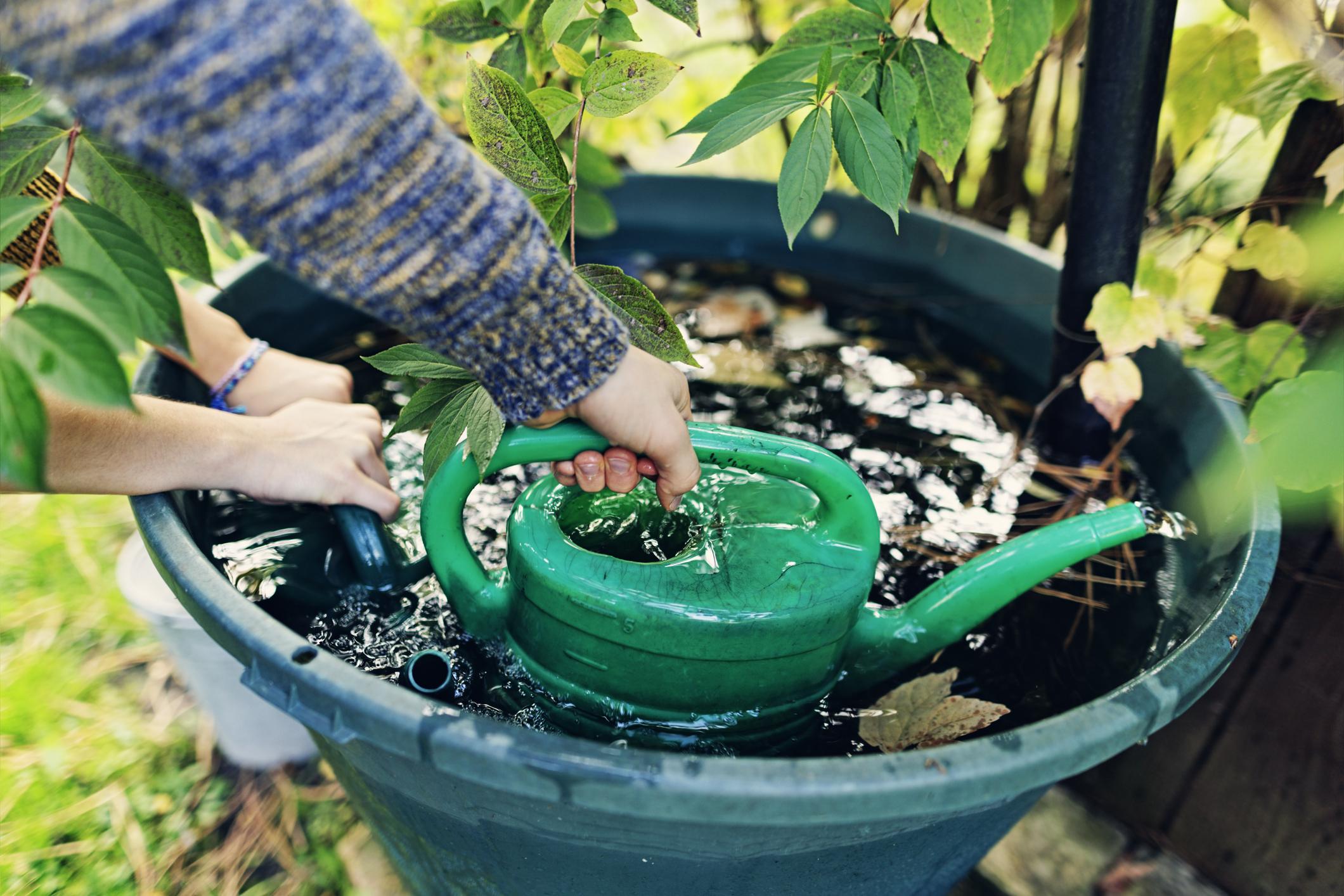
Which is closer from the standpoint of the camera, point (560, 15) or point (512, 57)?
point (560, 15)

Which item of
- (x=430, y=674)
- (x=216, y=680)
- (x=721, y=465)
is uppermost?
(x=721, y=465)

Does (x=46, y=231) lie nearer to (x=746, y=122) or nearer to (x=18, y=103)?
(x=18, y=103)

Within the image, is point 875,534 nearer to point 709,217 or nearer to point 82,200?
point 82,200

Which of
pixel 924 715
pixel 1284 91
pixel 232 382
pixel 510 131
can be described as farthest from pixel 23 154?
pixel 1284 91

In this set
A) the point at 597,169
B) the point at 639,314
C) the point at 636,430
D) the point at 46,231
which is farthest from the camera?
the point at 597,169

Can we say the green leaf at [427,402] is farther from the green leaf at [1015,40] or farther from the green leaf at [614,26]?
the green leaf at [1015,40]

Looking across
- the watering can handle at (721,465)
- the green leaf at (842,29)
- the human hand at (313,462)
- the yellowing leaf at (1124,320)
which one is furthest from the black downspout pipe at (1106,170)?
the human hand at (313,462)

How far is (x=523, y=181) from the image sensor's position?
82 centimetres

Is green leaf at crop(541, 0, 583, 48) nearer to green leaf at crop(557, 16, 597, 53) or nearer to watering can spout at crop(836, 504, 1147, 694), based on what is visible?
green leaf at crop(557, 16, 597, 53)

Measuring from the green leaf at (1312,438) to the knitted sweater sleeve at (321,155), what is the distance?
25.2 inches

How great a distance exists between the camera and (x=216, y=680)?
1.28 m

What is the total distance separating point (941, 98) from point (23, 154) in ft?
2.67

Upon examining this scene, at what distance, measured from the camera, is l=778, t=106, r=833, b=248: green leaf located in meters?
0.78

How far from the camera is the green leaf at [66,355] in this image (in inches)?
20.0
